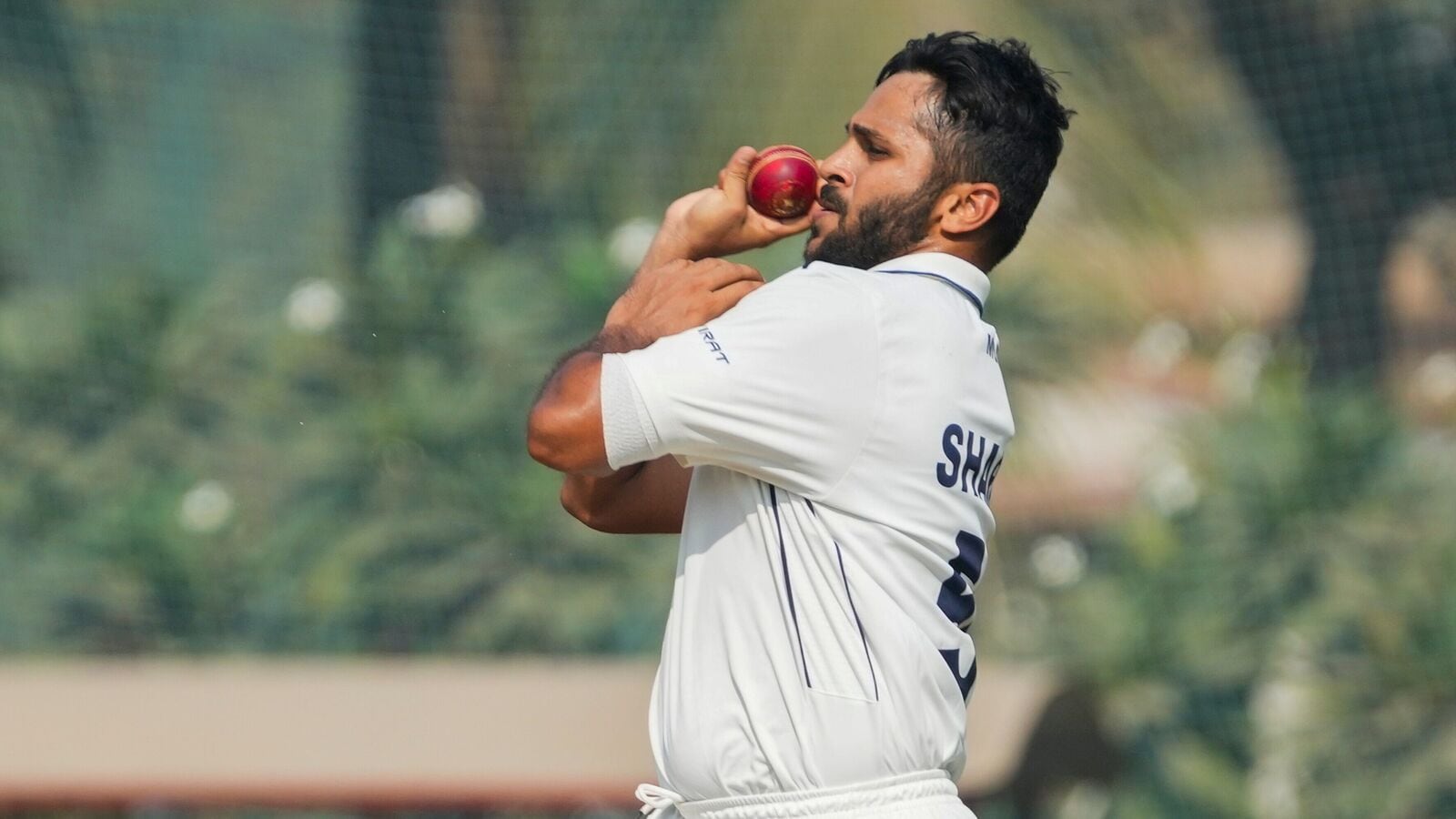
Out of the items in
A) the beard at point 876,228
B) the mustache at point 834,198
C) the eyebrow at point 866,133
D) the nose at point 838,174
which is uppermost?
the eyebrow at point 866,133

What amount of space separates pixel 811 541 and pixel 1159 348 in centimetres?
718

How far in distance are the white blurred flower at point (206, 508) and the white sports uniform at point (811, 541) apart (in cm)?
662

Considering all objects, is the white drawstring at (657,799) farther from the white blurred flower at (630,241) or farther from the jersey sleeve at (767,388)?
the white blurred flower at (630,241)

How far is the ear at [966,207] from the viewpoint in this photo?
10.8 feet

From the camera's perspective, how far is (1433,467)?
937 centimetres

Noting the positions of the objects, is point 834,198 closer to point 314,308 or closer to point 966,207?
point 966,207

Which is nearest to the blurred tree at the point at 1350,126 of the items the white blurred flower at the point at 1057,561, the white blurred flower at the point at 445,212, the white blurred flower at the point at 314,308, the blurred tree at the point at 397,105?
the white blurred flower at the point at 1057,561

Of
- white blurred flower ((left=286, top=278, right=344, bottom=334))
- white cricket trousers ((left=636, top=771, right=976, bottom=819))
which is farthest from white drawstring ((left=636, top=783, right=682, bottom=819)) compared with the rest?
white blurred flower ((left=286, top=278, right=344, bottom=334))

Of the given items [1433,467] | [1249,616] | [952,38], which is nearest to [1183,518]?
[1249,616]

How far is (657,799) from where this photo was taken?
3131 mm

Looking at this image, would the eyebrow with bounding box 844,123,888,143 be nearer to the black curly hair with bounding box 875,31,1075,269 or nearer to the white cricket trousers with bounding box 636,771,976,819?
the black curly hair with bounding box 875,31,1075,269

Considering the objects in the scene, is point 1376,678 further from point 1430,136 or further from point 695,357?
point 695,357

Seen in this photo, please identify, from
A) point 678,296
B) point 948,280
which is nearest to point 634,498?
point 678,296

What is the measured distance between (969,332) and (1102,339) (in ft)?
22.6
